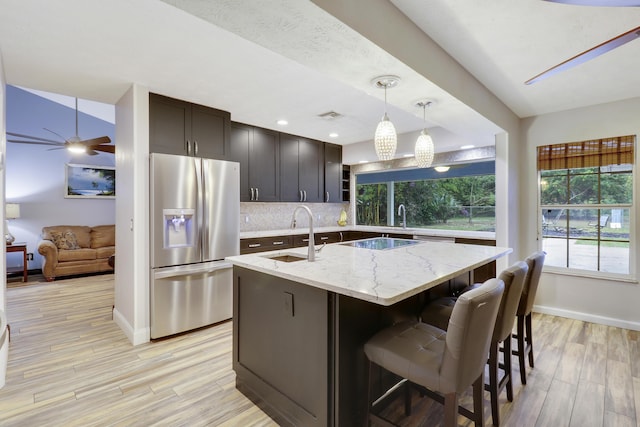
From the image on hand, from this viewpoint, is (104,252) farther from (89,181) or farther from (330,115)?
(330,115)

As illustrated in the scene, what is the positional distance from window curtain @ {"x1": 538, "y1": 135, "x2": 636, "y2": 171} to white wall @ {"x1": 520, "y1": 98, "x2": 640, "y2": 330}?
0.21ft

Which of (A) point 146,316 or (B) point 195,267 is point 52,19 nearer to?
(B) point 195,267

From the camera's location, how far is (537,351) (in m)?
2.77

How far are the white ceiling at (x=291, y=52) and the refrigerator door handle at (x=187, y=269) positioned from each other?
5.65ft

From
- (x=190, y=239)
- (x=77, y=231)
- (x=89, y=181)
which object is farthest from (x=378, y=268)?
(x=89, y=181)

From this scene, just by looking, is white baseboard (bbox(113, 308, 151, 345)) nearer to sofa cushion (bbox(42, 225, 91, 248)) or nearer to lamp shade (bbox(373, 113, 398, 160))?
lamp shade (bbox(373, 113, 398, 160))

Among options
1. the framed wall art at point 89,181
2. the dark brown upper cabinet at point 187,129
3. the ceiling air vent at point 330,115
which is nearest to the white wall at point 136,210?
the dark brown upper cabinet at point 187,129

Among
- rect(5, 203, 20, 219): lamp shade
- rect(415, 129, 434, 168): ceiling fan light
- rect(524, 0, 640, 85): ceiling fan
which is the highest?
rect(524, 0, 640, 85): ceiling fan

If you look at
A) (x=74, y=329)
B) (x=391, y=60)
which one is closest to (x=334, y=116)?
(x=391, y=60)

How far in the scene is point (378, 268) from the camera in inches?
75.7

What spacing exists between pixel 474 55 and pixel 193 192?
273 cm

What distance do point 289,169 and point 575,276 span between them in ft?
12.7

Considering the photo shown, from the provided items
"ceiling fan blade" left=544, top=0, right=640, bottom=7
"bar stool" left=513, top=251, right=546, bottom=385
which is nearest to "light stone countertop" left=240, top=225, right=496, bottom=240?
"bar stool" left=513, top=251, right=546, bottom=385

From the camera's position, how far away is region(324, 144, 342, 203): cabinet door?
5387 mm
